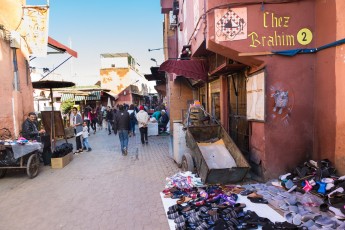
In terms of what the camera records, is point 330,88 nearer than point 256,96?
Yes

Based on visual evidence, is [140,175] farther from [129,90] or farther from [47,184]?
[129,90]

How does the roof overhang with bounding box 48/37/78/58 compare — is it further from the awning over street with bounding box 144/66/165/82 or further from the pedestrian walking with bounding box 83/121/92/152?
the awning over street with bounding box 144/66/165/82

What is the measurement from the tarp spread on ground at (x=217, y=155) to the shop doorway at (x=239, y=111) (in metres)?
0.81

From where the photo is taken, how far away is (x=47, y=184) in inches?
280

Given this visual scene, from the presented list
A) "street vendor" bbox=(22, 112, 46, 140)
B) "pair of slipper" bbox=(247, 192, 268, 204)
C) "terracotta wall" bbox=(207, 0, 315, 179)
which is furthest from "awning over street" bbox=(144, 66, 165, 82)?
"pair of slipper" bbox=(247, 192, 268, 204)

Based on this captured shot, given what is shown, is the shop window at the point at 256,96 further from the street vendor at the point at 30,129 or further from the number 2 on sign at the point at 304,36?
the street vendor at the point at 30,129

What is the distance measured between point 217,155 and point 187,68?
154 inches

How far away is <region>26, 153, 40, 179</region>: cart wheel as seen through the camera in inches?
297

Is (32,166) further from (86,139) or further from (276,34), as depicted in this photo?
(276,34)

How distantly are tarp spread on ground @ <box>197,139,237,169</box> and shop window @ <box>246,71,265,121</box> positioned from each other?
108cm

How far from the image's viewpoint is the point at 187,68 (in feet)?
33.0

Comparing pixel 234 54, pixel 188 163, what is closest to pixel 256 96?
pixel 234 54

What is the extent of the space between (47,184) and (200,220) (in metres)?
4.53

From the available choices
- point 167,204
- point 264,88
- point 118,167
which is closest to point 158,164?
point 118,167
